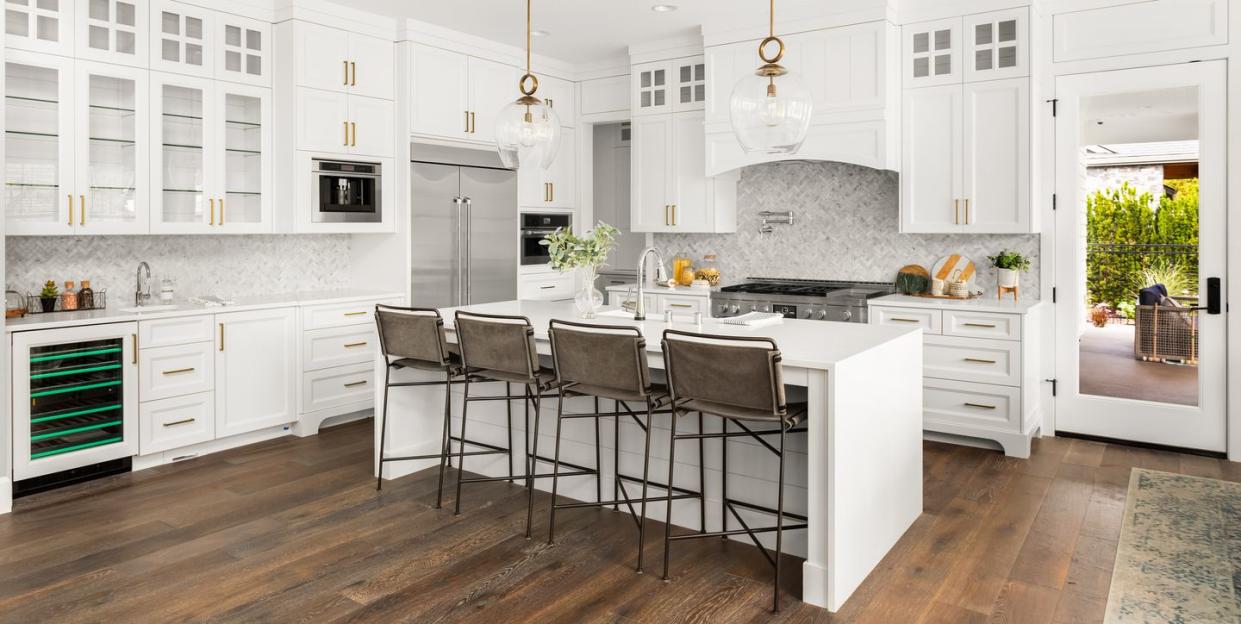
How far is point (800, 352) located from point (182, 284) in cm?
399

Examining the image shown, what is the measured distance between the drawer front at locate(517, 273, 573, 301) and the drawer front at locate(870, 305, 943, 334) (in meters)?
2.73

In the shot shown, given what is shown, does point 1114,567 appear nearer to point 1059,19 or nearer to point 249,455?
point 1059,19

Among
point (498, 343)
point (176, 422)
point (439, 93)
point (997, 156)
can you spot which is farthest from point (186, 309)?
point (997, 156)

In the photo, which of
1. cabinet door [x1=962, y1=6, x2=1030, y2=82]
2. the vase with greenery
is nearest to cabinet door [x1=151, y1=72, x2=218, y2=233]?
the vase with greenery

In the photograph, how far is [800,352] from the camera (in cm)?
294

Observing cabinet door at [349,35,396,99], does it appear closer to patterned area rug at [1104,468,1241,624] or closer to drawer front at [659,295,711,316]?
drawer front at [659,295,711,316]

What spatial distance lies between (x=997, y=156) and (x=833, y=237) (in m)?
1.28

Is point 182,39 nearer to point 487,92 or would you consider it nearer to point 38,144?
point 38,144

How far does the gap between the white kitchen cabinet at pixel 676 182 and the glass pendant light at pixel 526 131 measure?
253 cm

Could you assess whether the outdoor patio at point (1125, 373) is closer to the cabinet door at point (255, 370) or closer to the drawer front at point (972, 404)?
the drawer front at point (972, 404)

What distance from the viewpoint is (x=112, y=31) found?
4.28m

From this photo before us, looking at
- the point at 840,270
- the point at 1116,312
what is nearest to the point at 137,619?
the point at 840,270

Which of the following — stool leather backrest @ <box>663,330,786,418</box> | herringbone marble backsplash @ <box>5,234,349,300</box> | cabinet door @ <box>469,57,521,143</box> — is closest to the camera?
stool leather backrest @ <box>663,330,786,418</box>

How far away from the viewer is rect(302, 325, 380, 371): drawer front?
16.7ft
